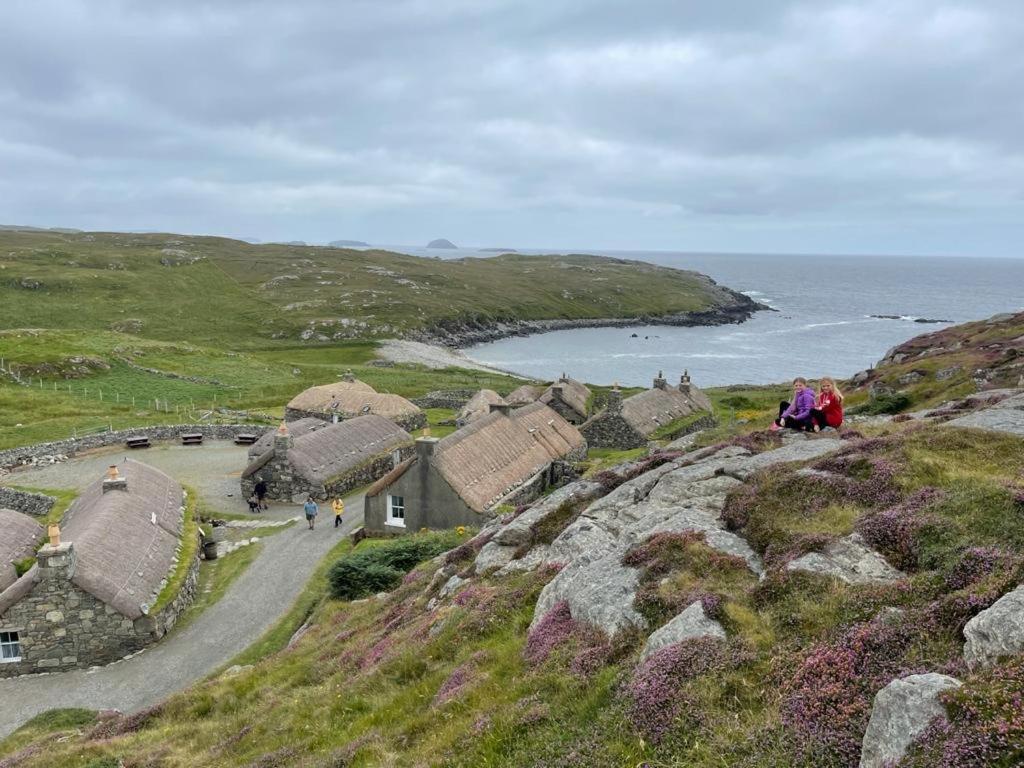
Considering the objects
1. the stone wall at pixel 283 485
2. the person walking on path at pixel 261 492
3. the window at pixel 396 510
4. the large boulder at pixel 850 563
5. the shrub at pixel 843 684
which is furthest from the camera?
the stone wall at pixel 283 485

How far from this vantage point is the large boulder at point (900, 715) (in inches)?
253

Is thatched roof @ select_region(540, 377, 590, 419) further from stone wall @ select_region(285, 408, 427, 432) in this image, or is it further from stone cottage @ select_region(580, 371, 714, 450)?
stone wall @ select_region(285, 408, 427, 432)

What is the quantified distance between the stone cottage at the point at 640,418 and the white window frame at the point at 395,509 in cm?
2347

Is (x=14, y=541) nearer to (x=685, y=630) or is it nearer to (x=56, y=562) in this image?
(x=56, y=562)

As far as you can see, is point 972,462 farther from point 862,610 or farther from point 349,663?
point 349,663

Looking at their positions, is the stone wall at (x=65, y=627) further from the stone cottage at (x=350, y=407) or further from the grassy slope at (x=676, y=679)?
the stone cottage at (x=350, y=407)

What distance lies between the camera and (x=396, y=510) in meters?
36.1

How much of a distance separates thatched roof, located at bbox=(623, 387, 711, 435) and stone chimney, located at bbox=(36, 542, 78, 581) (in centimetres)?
4013

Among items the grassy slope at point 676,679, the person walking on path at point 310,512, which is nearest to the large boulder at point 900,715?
the grassy slope at point 676,679

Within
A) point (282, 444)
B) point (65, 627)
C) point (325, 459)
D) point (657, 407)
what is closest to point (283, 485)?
point (282, 444)

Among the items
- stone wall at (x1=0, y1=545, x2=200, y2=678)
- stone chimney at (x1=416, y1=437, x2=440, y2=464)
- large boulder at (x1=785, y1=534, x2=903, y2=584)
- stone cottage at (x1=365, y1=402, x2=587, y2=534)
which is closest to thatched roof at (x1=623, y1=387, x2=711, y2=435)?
stone cottage at (x1=365, y1=402, x2=587, y2=534)

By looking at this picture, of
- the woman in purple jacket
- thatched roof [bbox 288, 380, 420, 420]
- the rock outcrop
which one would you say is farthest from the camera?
thatched roof [bbox 288, 380, 420, 420]

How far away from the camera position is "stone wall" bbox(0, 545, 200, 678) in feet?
83.9

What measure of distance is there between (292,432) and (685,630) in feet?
155
